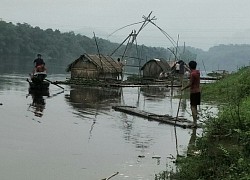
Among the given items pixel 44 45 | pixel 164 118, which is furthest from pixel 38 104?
pixel 44 45

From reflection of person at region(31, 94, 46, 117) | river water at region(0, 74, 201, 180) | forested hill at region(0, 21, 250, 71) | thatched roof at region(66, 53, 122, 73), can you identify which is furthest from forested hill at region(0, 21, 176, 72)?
river water at region(0, 74, 201, 180)

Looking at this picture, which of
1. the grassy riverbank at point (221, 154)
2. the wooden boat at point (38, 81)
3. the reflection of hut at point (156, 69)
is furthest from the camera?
the reflection of hut at point (156, 69)

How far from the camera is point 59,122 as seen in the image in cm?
1172

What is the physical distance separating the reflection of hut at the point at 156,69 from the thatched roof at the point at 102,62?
6462 millimetres

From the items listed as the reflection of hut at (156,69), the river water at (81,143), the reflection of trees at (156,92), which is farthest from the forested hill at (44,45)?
the river water at (81,143)

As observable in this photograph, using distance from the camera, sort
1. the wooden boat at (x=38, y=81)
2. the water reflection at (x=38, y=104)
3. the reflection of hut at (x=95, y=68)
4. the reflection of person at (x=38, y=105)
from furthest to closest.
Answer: the reflection of hut at (x=95, y=68), the wooden boat at (x=38, y=81), the water reflection at (x=38, y=104), the reflection of person at (x=38, y=105)

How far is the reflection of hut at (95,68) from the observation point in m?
28.9

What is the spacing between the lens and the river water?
22.7 feet

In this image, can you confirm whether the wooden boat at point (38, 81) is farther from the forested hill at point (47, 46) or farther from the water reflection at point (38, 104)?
the forested hill at point (47, 46)

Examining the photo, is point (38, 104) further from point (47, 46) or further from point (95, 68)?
point (47, 46)

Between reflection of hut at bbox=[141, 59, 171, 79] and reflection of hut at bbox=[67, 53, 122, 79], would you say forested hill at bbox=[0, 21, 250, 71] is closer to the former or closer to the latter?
reflection of hut at bbox=[141, 59, 171, 79]

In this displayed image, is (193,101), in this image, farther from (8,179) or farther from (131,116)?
(8,179)

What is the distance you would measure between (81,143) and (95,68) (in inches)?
796

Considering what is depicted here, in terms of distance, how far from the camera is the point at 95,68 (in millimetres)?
29062
